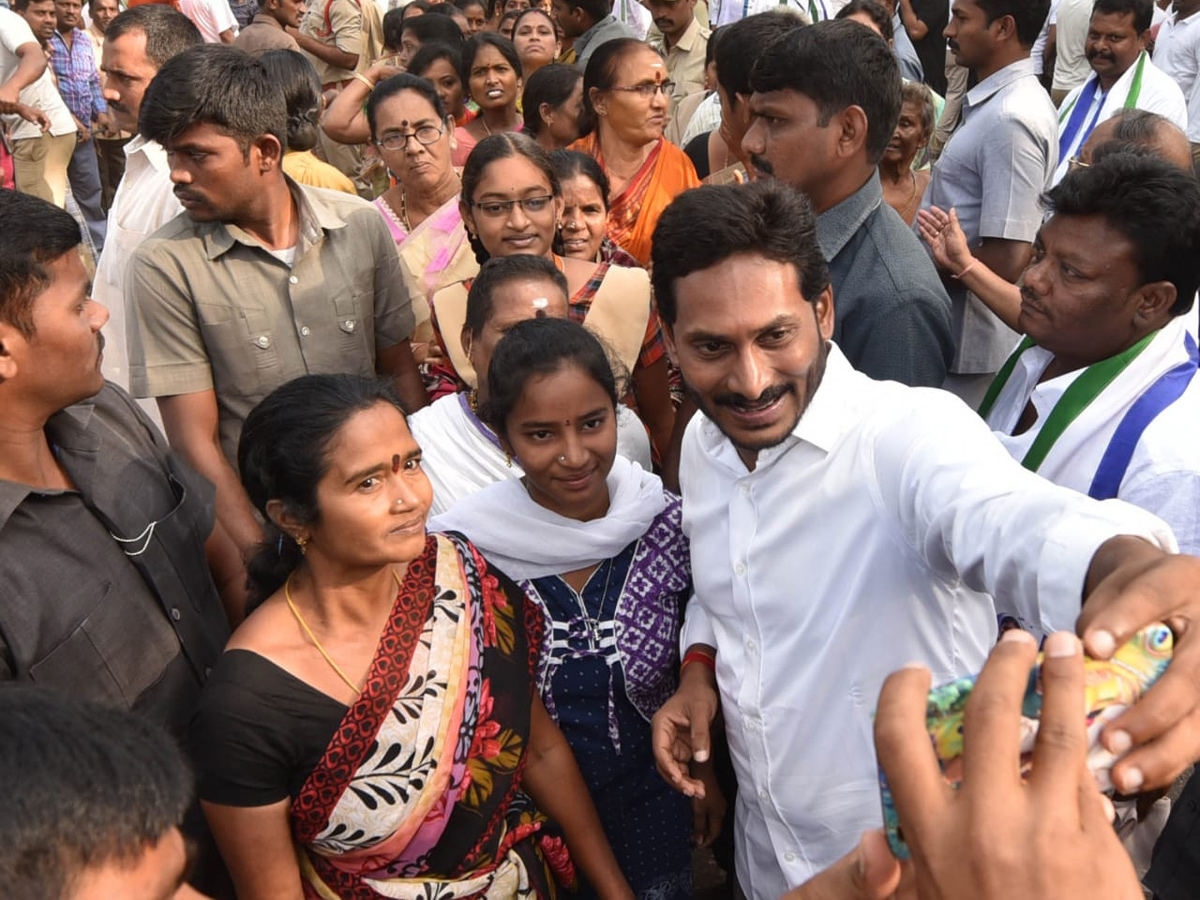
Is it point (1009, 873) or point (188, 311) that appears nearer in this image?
point (1009, 873)

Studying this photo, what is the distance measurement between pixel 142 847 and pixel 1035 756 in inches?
33.6

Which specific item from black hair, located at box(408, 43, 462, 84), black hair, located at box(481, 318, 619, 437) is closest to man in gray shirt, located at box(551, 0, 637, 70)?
black hair, located at box(408, 43, 462, 84)

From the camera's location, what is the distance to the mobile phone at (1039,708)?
2.53ft

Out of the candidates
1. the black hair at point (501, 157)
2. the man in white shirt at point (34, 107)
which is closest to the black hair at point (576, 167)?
the black hair at point (501, 157)

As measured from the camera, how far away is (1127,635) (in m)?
0.89

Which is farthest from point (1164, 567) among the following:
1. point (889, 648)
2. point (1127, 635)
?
point (889, 648)

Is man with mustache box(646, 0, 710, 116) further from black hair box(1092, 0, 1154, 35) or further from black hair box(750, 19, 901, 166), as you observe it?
black hair box(750, 19, 901, 166)

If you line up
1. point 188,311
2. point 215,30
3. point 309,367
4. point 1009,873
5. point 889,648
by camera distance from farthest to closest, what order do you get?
point 215,30
point 309,367
point 188,311
point 889,648
point 1009,873

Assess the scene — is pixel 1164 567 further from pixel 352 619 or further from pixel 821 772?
pixel 352 619

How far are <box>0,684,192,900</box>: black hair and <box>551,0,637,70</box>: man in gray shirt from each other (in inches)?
225

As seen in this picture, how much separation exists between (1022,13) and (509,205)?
221 centimetres

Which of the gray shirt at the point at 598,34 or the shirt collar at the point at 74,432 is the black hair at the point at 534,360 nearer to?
the shirt collar at the point at 74,432

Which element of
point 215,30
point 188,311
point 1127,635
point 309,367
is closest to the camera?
point 1127,635

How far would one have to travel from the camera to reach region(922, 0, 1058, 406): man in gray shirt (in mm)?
3363
